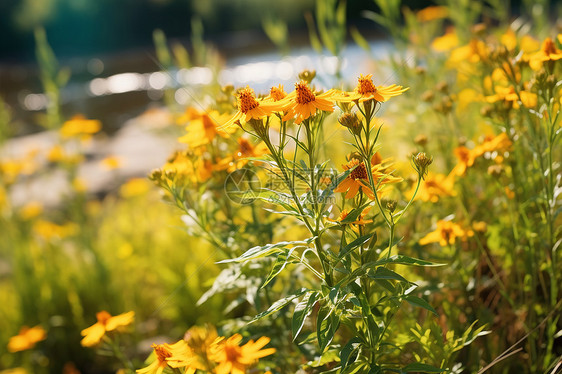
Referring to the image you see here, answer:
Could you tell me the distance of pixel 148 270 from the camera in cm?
281

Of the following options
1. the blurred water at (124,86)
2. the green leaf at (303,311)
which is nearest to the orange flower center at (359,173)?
the green leaf at (303,311)

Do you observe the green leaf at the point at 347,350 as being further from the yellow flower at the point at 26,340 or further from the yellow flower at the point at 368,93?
the yellow flower at the point at 26,340

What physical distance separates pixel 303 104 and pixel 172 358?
51cm

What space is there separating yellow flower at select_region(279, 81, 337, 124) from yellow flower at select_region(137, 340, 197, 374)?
46 cm

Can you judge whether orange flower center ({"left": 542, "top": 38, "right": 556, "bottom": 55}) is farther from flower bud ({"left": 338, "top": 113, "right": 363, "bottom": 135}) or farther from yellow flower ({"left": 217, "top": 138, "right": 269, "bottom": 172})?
yellow flower ({"left": 217, "top": 138, "right": 269, "bottom": 172})

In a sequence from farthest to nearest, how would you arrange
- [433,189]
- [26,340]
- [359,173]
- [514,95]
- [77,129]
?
[77,129], [26,340], [433,189], [514,95], [359,173]

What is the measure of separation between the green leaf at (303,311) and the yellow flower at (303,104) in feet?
1.02

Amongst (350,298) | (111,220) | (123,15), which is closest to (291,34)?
(123,15)

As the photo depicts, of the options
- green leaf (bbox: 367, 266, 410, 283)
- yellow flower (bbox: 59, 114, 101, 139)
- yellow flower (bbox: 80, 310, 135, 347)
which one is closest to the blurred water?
yellow flower (bbox: 59, 114, 101, 139)

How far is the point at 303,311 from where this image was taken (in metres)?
0.90

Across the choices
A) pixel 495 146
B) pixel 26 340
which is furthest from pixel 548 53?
pixel 26 340

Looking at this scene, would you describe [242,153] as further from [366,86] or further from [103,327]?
[103,327]

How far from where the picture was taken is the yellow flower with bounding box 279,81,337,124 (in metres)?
0.91

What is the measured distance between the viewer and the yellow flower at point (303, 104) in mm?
911
